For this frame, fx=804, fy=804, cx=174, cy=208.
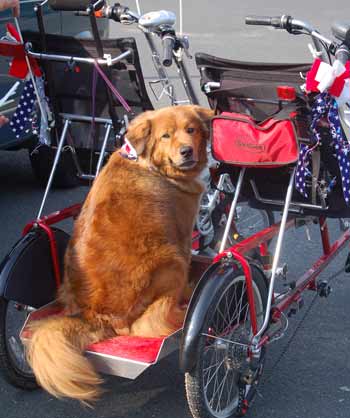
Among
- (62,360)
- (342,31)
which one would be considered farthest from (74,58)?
(62,360)

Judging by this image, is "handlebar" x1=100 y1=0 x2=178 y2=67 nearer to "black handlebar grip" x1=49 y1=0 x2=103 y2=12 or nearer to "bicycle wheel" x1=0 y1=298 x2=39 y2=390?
"black handlebar grip" x1=49 y1=0 x2=103 y2=12

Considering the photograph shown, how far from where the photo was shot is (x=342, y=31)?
152 inches

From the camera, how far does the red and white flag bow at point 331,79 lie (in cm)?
335

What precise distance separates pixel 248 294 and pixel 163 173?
2.34 ft

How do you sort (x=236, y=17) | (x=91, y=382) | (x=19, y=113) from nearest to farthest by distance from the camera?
1. (x=91, y=382)
2. (x=19, y=113)
3. (x=236, y=17)

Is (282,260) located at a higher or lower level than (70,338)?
lower

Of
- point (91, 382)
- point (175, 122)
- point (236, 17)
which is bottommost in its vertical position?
point (236, 17)

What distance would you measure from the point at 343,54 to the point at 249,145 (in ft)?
A: 1.96

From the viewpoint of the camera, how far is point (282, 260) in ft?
17.5

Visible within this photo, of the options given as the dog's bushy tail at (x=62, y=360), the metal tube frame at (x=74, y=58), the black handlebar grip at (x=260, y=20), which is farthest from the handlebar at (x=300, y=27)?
the dog's bushy tail at (x=62, y=360)

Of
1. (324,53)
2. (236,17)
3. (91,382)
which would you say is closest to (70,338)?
(91,382)

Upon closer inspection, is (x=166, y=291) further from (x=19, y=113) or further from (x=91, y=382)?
(x=19, y=113)

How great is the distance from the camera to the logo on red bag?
11.6ft

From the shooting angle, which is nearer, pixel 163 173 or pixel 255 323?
pixel 255 323
